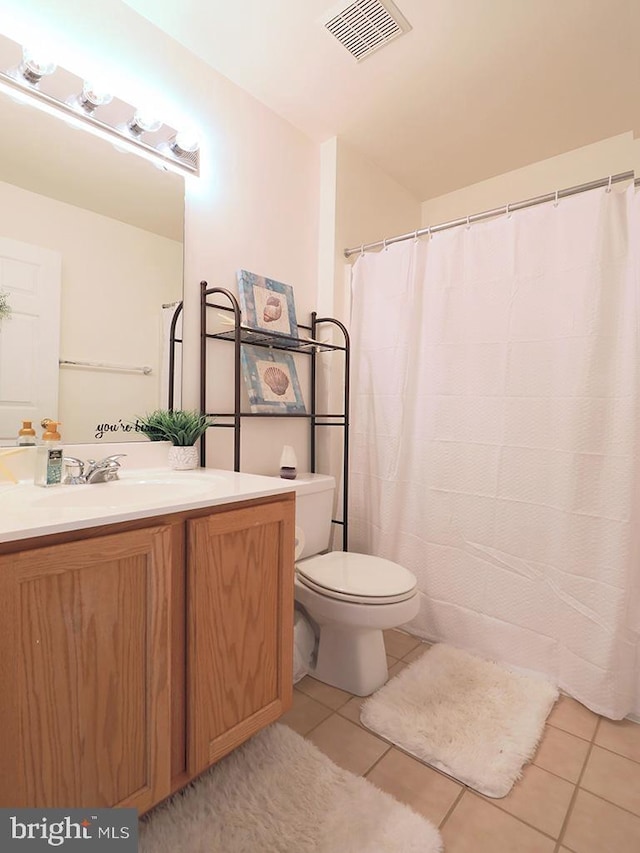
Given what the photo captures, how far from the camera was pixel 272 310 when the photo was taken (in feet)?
6.49

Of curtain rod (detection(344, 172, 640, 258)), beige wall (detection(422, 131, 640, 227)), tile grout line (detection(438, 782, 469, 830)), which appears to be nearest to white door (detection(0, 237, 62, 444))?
curtain rod (detection(344, 172, 640, 258))

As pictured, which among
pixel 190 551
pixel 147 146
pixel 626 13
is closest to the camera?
pixel 190 551

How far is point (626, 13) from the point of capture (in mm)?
1495

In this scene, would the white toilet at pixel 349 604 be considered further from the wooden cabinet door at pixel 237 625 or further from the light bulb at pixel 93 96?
the light bulb at pixel 93 96

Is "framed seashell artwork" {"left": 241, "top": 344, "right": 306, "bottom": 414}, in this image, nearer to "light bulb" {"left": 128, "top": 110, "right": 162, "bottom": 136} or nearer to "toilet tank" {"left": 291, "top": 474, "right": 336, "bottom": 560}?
"toilet tank" {"left": 291, "top": 474, "right": 336, "bottom": 560}

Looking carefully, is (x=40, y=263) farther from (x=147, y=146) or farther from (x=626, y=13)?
(x=626, y=13)

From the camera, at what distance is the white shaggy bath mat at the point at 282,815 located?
102 centimetres

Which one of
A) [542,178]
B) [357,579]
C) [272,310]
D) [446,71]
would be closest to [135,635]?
[357,579]

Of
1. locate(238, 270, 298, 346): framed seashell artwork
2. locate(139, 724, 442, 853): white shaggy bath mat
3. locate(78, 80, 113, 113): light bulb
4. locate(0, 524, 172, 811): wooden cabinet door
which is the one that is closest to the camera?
locate(0, 524, 172, 811): wooden cabinet door

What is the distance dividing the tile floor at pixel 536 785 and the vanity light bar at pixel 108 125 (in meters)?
2.01

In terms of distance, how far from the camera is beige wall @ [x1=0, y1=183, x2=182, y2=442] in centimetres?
135

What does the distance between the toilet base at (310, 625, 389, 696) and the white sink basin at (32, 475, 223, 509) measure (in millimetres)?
735

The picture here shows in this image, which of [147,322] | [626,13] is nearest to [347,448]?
[147,322]

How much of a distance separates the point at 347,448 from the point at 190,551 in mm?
1190
